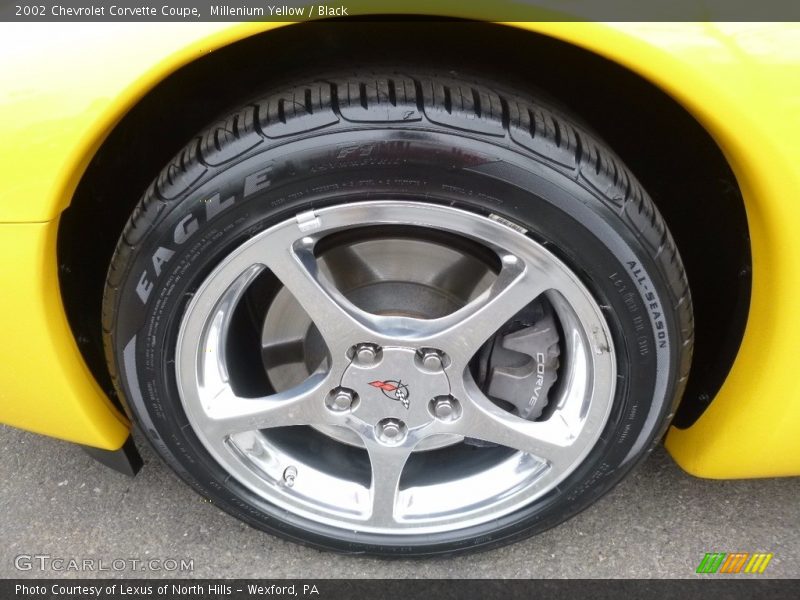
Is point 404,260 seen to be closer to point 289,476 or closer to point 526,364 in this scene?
point 526,364

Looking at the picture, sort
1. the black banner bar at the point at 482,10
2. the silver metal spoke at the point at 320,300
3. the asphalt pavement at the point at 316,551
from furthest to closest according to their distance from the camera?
the asphalt pavement at the point at 316,551 < the silver metal spoke at the point at 320,300 < the black banner bar at the point at 482,10

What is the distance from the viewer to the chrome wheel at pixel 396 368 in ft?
3.98

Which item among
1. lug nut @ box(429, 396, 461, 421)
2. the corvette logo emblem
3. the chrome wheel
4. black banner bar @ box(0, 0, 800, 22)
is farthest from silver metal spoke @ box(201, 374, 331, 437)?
black banner bar @ box(0, 0, 800, 22)

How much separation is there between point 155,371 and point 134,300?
0.16 m

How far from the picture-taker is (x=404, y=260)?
1416 mm

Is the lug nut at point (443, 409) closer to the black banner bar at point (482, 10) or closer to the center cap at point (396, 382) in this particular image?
the center cap at point (396, 382)

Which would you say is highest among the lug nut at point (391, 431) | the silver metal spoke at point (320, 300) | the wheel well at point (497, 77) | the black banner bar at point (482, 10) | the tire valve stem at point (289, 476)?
the black banner bar at point (482, 10)

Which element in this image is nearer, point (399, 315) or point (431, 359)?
point (431, 359)

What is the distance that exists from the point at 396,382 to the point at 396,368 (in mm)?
39

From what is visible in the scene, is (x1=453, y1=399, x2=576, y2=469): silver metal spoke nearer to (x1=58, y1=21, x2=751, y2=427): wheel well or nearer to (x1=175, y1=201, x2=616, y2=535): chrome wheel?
(x1=175, y1=201, x2=616, y2=535): chrome wheel

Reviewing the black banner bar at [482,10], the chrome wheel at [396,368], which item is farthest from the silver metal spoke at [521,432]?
the black banner bar at [482,10]

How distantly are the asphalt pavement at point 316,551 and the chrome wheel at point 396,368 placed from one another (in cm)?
18
